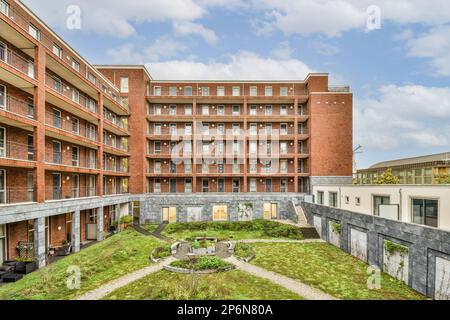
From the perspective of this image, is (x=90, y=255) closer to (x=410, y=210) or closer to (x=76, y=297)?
(x=76, y=297)

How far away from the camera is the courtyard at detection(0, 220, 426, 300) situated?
39.1ft

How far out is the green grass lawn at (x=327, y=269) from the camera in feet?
40.6

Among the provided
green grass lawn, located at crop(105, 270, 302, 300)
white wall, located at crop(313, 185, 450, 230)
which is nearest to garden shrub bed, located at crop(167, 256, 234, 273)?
green grass lawn, located at crop(105, 270, 302, 300)

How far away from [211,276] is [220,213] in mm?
18270

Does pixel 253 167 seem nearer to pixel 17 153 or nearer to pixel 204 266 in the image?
pixel 204 266

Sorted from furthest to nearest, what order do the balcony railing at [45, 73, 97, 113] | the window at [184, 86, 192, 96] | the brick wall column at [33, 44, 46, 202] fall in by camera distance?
the window at [184, 86, 192, 96] → the balcony railing at [45, 73, 97, 113] → the brick wall column at [33, 44, 46, 202]

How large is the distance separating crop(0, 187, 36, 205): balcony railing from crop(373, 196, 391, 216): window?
23.8 metres

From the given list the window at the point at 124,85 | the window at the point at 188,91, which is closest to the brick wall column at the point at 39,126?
the window at the point at 124,85

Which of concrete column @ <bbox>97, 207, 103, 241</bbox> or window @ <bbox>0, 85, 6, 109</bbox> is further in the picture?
concrete column @ <bbox>97, 207, 103, 241</bbox>

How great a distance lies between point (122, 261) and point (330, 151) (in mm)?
27658

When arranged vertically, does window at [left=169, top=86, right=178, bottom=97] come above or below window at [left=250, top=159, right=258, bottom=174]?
above

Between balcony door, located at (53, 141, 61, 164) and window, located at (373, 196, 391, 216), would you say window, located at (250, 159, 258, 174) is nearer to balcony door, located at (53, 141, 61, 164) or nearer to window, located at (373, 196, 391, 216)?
window, located at (373, 196, 391, 216)

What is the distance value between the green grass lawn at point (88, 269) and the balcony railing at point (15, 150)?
7439 millimetres
